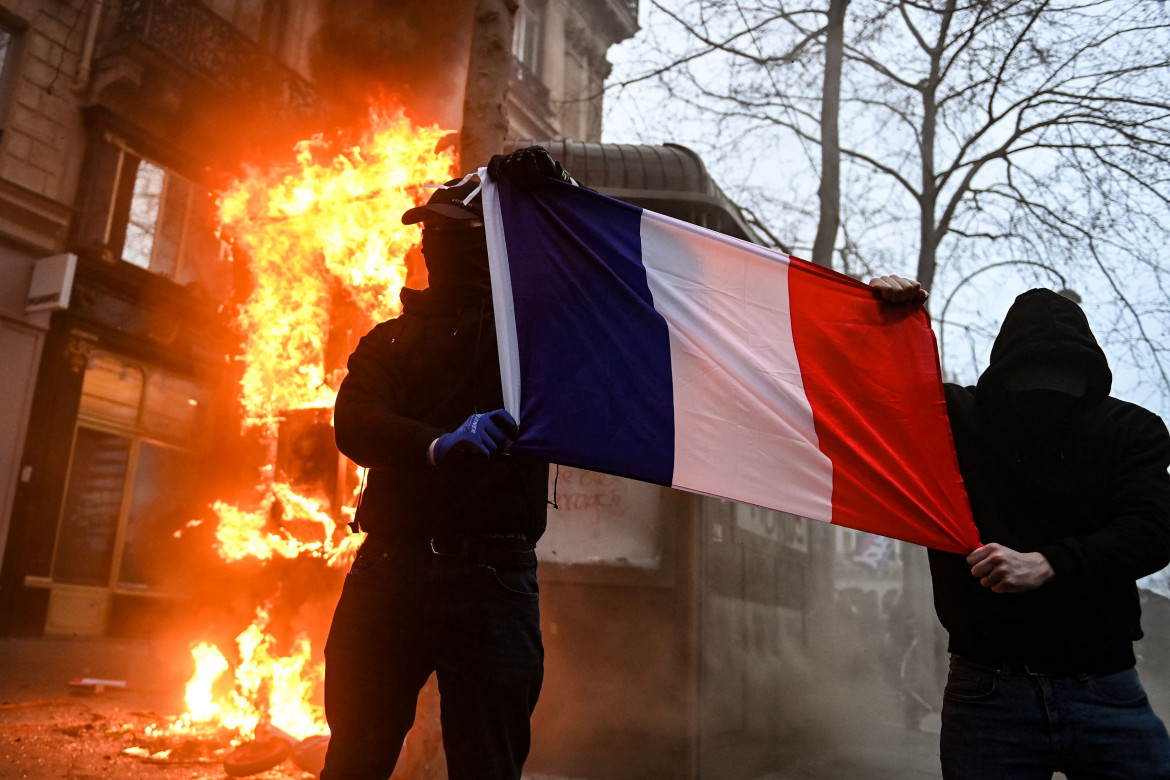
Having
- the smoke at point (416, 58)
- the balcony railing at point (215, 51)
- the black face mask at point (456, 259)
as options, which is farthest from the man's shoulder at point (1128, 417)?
the balcony railing at point (215, 51)

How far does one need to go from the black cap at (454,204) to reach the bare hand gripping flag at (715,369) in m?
0.05

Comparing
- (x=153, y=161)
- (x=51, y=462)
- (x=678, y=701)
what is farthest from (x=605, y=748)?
(x=153, y=161)

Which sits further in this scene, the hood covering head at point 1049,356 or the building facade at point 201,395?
the building facade at point 201,395

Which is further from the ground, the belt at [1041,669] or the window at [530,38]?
the window at [530,38]

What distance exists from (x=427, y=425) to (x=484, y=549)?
38 cm

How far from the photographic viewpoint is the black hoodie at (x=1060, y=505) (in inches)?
89.1

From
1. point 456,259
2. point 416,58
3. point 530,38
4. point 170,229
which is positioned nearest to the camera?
point 456,259

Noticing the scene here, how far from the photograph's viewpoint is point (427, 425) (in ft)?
7.63

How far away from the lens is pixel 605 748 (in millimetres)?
6215

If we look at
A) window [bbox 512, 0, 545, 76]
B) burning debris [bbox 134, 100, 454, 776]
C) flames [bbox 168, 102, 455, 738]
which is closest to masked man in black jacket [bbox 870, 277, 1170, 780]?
burning debris [bbox 134, 100, 454, 776]

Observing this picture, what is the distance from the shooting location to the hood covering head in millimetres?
2535

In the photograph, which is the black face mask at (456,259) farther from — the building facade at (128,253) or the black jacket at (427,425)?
the building facade at (128,253)

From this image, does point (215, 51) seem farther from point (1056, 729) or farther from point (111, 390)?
point (1056, 729)

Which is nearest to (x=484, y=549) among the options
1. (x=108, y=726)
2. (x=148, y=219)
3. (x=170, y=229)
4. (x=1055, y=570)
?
(x=1055, y=570)
